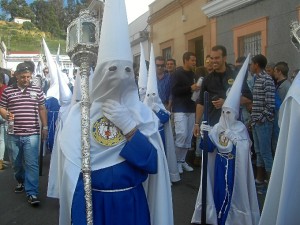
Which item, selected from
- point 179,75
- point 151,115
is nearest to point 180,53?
point 179,75

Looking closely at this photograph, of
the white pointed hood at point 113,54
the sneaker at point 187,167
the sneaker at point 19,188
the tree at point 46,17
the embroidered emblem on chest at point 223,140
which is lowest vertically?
the sneaker at point 19,188

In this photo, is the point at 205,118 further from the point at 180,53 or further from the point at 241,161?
the point at 180,53

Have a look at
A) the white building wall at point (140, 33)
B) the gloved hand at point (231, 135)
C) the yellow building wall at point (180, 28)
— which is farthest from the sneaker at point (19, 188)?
the white building wall at point (140, 33)

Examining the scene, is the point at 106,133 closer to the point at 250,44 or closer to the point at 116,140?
the point at 116,140

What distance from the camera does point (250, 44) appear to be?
1112 cm

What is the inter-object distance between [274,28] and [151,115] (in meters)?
7.62

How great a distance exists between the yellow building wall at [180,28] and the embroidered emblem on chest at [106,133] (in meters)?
10.7

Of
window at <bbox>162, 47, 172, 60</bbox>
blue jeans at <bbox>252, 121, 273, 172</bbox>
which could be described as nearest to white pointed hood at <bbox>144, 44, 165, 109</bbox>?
blue jeans at <bbox>252, 121, 273, 172</bbox>

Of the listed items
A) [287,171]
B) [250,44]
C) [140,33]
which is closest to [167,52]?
[140,33]

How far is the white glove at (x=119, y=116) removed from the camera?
9.21 ft

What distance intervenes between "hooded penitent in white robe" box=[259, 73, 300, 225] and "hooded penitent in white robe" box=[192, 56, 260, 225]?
176 centimetres

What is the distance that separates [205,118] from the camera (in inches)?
176

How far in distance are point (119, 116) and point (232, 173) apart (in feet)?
6.58

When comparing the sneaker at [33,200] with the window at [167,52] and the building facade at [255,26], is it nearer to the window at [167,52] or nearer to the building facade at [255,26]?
the building facade at [255,26]
